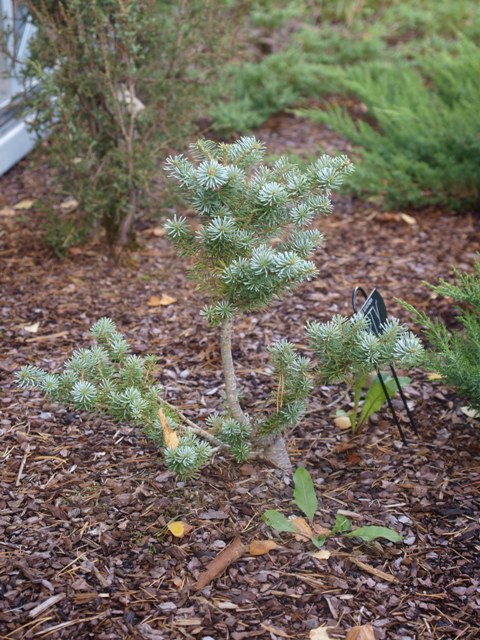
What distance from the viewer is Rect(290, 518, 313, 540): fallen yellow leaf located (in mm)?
2303

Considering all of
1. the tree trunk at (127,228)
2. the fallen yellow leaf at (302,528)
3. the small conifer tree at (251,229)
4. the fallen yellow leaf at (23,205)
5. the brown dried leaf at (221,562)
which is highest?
the small conifer tree at (251,229)

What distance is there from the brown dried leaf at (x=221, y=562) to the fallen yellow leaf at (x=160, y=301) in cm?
163

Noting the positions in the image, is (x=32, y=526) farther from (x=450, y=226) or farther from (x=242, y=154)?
(x=450, y=226)

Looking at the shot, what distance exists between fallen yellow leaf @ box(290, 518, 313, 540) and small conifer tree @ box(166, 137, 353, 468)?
30 cm

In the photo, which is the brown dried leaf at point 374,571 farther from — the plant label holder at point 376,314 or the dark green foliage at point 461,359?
the dark green foliage at point 461,359

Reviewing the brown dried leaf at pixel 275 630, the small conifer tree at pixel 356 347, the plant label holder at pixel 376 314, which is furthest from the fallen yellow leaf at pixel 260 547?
the plant label holder at pixel 376 314

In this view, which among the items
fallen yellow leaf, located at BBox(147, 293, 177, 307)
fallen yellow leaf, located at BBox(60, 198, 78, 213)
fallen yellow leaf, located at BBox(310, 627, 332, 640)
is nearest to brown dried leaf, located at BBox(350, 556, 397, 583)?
fallen yellow leaf, located at BBox(310, 627, 332, 640)

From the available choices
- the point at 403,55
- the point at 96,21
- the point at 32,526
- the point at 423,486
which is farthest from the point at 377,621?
the point at 403,55

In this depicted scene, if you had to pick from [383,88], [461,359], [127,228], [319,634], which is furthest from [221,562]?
[383,88]

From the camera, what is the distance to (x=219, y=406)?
2914 millimetres

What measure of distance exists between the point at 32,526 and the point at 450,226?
3261 millimetres

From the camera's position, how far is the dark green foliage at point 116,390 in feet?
6.91

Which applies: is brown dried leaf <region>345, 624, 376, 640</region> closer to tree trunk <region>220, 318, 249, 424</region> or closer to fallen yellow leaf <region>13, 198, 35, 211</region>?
tree trunk <region>220, 318, 249, 424</region>

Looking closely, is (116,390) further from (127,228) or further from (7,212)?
(7,212)
